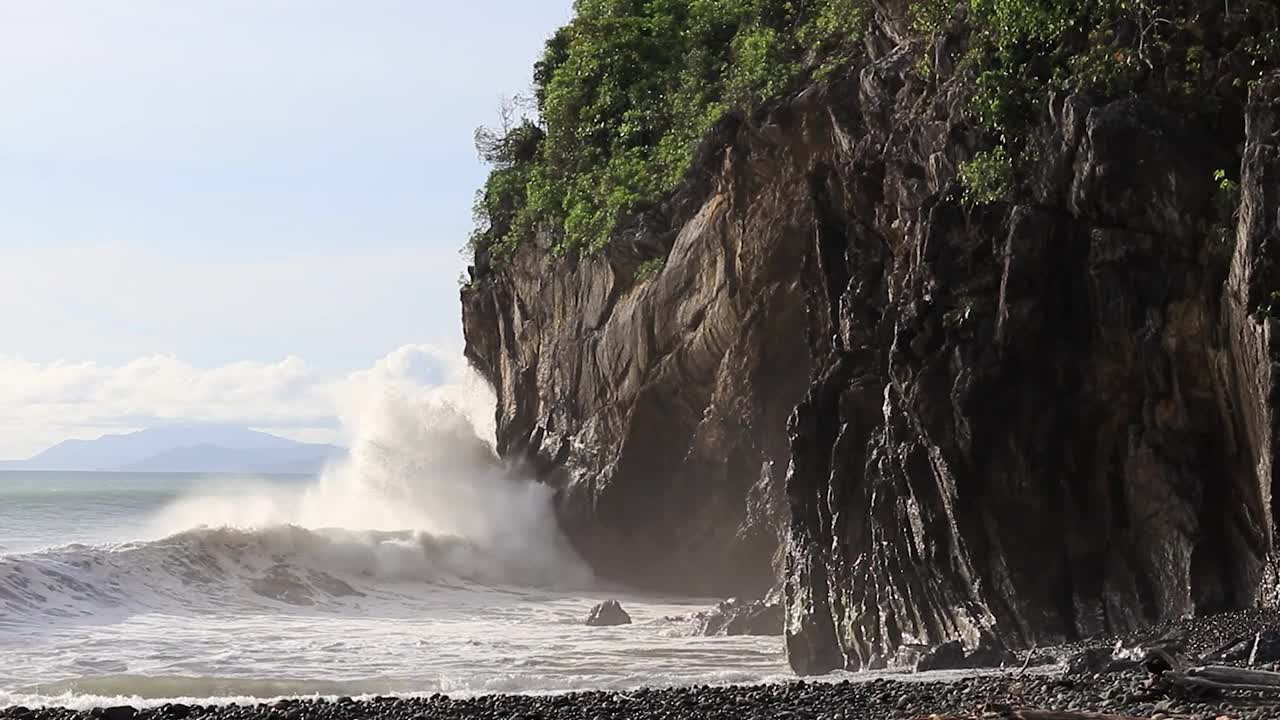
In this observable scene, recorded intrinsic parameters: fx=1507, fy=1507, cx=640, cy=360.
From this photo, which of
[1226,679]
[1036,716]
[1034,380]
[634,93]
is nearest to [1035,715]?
[1036,716]

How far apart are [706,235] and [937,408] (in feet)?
48.0

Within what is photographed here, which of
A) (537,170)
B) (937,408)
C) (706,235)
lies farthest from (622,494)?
(937,408)

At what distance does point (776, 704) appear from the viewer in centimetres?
1348

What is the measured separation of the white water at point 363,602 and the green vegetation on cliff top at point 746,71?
756cm

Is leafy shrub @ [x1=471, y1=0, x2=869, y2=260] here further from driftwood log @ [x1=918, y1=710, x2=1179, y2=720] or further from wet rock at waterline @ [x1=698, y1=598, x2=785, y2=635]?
driftwood log @ [x1=918, y1=710, x2=1179, y2=720]

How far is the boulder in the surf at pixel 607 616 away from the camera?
1172 inches

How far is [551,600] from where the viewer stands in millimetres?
35656

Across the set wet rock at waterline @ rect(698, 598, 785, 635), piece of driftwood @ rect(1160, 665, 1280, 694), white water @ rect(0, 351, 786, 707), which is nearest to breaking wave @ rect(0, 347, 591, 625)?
white water @ rect(0, 351, 786, 707)

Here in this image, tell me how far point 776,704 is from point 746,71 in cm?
2130

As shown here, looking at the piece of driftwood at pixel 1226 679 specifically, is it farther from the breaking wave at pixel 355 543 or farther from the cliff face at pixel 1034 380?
the breaking wave at pixel 355 543

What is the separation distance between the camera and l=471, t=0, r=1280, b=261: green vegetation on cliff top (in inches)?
731

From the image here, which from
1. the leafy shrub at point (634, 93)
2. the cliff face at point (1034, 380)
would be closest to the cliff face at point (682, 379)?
the leafy shrub at point (634, 93)

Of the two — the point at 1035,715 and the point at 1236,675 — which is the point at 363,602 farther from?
the point at 1035,715

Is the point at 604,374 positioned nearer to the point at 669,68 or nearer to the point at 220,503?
the point at 669,68
